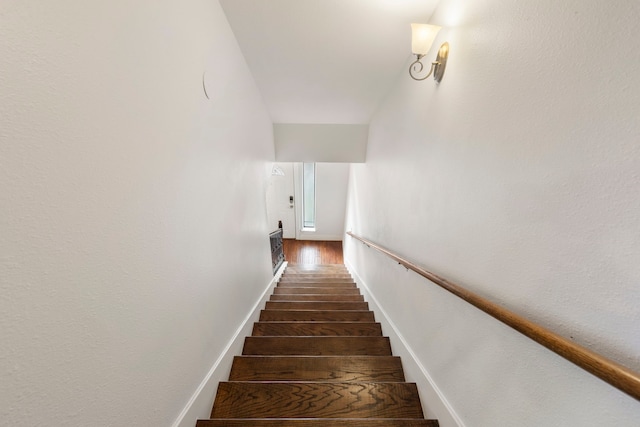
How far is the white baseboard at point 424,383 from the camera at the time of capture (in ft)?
3.46

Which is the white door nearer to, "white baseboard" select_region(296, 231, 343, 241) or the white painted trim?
"white baseboard" select_region(296, 231, 343, 241)

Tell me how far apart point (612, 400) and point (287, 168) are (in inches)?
260

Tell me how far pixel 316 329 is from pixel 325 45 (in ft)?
7.34

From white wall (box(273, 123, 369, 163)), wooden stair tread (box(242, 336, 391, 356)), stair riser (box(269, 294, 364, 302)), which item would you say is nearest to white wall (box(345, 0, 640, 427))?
wooden stair tread (box(242, 336, 391, 356))

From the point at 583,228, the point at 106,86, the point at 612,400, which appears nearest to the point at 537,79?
the point at 583,228

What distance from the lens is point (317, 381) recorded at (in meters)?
1.44

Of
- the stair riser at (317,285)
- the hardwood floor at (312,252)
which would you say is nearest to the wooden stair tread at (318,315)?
the stair riser at (317,285)

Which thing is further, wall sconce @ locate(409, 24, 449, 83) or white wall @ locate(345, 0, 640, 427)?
wall sconce @ locate(409, 24, 449, 83)

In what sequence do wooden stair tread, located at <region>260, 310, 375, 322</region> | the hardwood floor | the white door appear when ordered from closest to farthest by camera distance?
wooden stair tread, located at <region>260, 310, 375, 322</region> < the hardwood floor < the white door

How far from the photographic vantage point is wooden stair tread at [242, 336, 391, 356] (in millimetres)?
1736

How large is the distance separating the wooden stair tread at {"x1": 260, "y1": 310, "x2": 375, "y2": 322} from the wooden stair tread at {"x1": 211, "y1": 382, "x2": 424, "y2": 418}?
0.89 m

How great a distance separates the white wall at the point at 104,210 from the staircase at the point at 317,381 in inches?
12.3

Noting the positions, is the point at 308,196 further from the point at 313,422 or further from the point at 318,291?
the point at 313,422

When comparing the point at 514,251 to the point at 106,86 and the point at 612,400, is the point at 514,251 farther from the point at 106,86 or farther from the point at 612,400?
the point at 106,86
